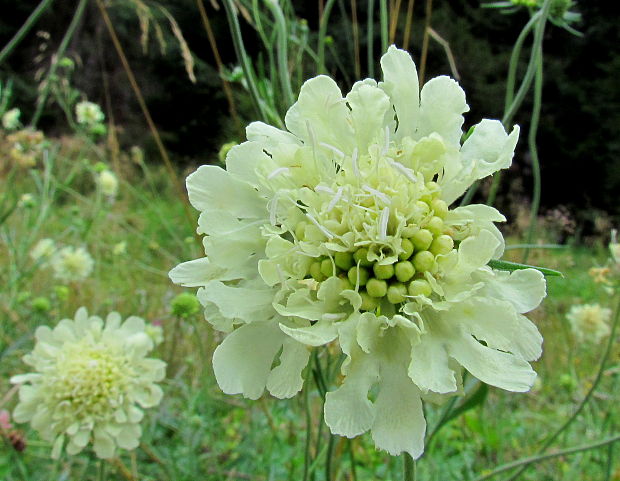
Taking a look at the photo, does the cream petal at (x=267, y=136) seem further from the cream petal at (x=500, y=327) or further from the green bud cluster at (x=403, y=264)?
the cream petal at (x=500, y=327)

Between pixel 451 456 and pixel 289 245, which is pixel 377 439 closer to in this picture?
pixel 289 245

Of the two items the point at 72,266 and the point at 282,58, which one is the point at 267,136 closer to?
the point at 282,58

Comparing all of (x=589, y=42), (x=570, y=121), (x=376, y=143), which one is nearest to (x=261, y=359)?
(x=376, y=143)

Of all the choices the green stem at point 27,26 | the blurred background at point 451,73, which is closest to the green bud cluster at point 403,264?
the green stem at point 27,26

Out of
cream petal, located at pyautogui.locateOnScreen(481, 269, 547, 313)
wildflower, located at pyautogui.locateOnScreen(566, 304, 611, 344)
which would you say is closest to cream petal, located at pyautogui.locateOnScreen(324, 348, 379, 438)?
cream petal, located at pyautogui.locateOnScreen(481, 269, 547, 313)

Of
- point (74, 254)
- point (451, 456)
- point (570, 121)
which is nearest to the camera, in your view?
point (451, 456)

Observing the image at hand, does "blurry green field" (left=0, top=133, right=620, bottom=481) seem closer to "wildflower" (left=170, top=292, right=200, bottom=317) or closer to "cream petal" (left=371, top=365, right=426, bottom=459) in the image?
"wildflower" (left=170, top=292, right=200, bottom=317)

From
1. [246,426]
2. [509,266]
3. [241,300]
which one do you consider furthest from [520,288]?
[246,426]
